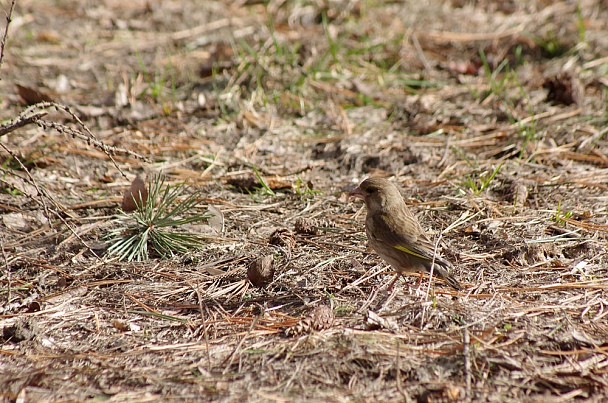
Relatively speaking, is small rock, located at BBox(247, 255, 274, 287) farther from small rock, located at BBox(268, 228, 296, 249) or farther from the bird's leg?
the bird's leg

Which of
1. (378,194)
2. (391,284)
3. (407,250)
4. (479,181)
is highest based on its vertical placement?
(378,194)

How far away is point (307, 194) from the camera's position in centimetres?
559

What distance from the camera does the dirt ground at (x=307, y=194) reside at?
3.36 m

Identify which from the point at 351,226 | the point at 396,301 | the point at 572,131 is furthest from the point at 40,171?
the point at 572,131

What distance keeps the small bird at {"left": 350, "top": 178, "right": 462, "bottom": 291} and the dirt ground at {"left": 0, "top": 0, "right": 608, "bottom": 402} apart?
0.54ft

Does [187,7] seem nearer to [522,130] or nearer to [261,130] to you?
[261,130]

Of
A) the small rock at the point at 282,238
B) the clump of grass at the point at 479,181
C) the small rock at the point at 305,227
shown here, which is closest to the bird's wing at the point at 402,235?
the small rock at the point at 305,227

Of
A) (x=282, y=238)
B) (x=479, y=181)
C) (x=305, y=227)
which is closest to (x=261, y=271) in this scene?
(x=282, y=238)

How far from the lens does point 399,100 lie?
7.22 meters

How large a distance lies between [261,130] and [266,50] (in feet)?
3.78

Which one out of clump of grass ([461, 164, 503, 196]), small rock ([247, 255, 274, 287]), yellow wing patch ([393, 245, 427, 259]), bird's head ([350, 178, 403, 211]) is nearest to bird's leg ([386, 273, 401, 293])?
yellow wing patch ([393, 245, 427, 259])

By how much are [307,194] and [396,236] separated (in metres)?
1.39

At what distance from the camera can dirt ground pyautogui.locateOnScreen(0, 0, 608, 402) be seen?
3.36 m

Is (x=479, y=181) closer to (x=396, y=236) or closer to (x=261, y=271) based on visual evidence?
(x=396, y=236)
